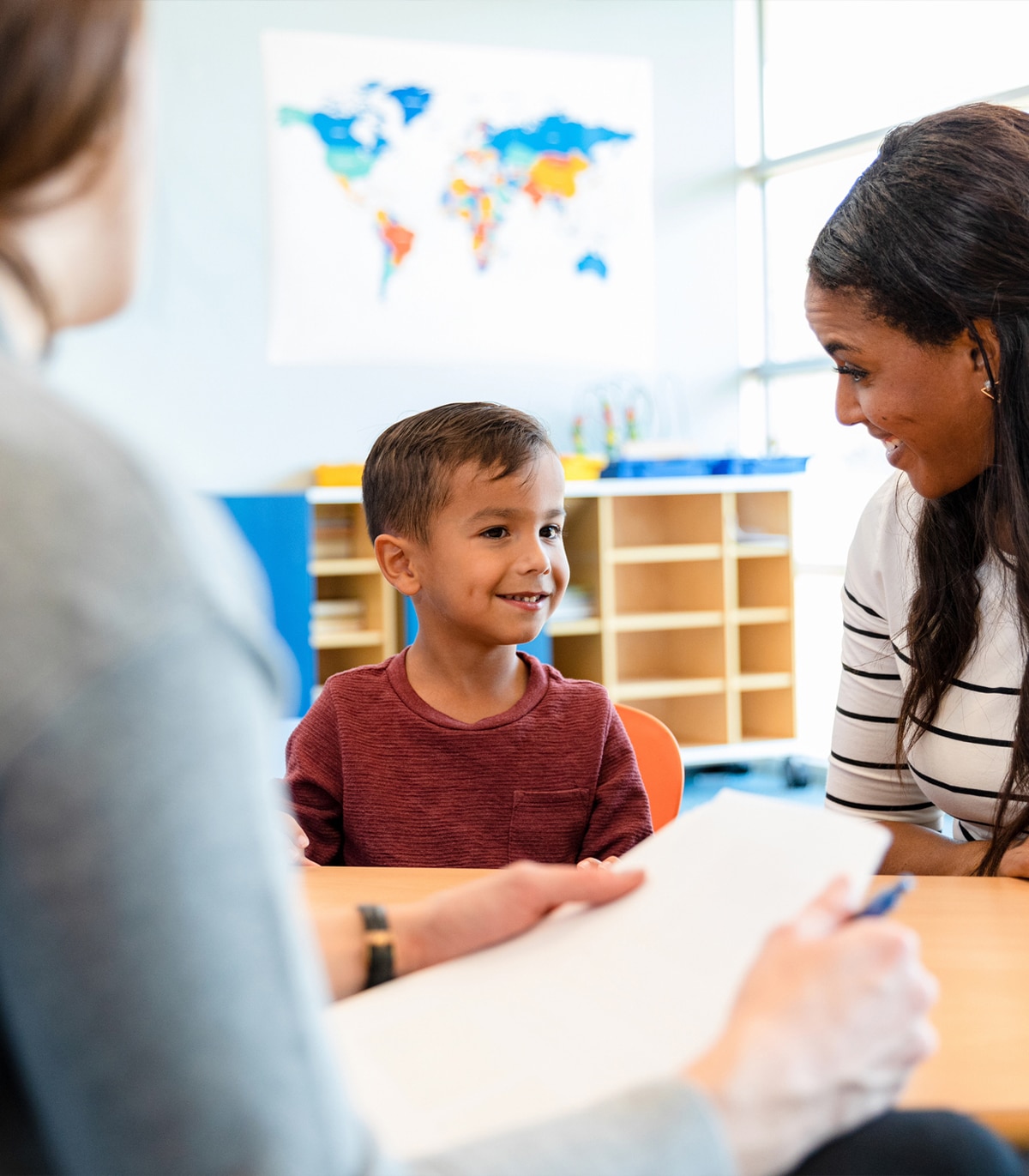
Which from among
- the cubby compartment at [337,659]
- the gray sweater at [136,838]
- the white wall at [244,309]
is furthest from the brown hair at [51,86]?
the cubby compartment at [337,659]

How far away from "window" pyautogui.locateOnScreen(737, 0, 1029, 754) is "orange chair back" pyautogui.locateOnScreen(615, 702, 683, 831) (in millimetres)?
3363

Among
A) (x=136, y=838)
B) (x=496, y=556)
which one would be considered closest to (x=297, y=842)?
(x=496, y=556)

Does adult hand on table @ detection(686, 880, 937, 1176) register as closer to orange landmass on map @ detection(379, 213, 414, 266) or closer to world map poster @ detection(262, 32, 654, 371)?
world map poster @ detection(262, 32, 654, 371)

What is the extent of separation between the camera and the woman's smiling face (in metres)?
1.42

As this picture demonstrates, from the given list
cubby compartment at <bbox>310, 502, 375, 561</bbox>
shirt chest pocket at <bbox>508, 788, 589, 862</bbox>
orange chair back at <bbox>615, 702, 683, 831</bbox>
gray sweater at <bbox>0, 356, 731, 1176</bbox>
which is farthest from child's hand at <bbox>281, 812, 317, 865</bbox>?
cubby compartment at <bbox>310, 502, 375, 561</bbox>

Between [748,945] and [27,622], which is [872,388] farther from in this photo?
[27,622]

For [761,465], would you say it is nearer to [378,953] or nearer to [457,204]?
[457,204]

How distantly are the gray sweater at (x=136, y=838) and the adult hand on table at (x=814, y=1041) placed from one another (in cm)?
19

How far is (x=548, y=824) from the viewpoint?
1.58m

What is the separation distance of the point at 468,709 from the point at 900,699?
1.78ft

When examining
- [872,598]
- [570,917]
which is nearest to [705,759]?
[872,598]

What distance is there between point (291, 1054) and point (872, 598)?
1.28 metres

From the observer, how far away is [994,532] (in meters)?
1.43

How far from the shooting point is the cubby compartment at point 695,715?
195 inches
